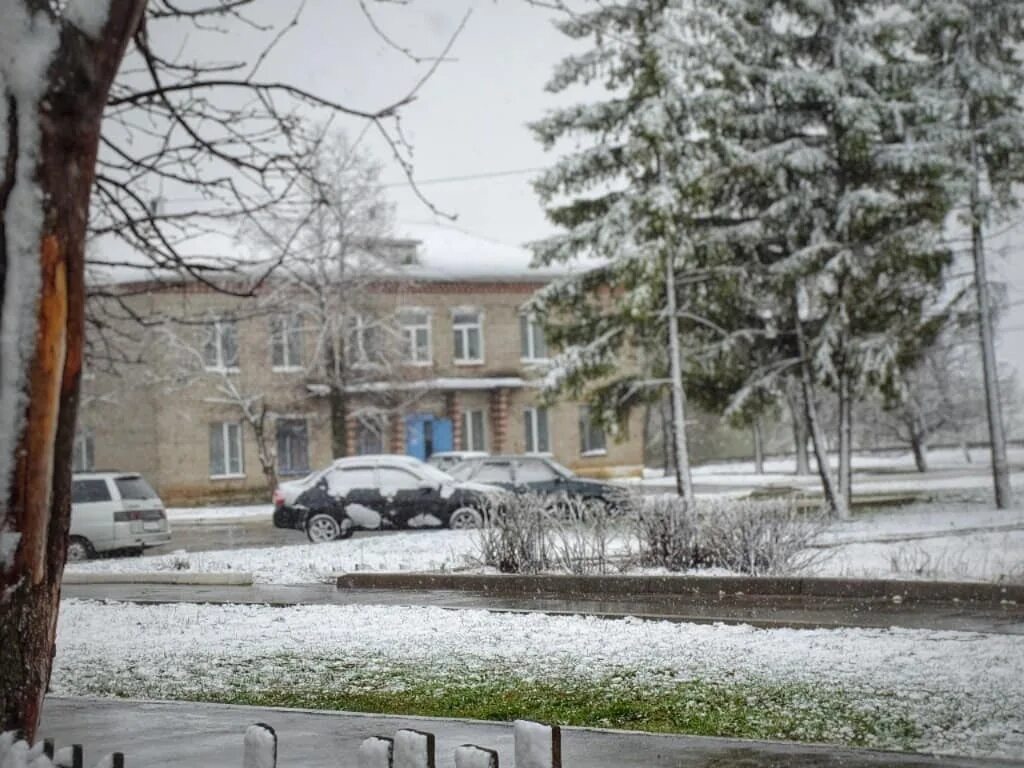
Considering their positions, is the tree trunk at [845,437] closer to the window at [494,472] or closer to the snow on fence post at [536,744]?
the window at [494,472]

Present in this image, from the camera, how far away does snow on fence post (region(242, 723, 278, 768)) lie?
424 cm

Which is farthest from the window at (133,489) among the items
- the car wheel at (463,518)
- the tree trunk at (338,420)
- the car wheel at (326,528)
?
the tree trunk at (338,420)

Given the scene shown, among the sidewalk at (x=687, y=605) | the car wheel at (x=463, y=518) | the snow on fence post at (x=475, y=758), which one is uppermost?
the car wheel at (x=463, y=518)

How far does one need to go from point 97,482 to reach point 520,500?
36.4 feet

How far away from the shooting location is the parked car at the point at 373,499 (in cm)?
2667

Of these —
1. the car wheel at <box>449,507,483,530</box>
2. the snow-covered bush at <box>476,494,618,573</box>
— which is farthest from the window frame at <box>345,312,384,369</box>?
the snow-covered bush at <box>476,494,618,573</box>

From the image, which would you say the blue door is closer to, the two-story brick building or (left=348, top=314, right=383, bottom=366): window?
the two-story brick building

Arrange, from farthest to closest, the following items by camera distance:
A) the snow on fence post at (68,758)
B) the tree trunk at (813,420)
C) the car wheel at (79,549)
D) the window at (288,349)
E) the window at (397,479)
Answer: the window at (288,349) < the tree trunk at (813,420) < the window at (397,479) < the car wheel at (79,549) < the snow on fence post at (68,758)

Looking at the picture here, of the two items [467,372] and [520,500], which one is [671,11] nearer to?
[520,500]

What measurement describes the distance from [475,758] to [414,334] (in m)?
45.3

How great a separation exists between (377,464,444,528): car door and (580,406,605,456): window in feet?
79.3

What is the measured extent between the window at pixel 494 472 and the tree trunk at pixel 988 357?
10.3 m

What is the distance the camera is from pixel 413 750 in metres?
4.10

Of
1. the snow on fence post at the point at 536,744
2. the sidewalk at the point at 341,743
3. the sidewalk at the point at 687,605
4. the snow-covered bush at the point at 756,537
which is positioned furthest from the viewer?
the snow-covered bush at the point at 756,537
